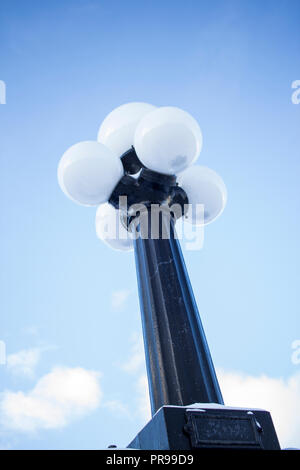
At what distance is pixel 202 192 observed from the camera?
165 inches

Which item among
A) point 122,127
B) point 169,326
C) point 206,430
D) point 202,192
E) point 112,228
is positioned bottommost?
point 206,430

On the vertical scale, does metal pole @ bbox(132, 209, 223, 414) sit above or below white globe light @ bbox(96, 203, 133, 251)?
below

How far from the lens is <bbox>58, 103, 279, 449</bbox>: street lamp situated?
226 cm

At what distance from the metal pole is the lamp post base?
26cm

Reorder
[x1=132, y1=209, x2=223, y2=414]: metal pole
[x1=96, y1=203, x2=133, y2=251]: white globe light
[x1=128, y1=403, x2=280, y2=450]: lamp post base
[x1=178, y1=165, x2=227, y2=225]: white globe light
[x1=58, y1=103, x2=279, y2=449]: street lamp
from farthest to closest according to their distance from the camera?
[x1=96, y1=203, x2=133, y2=251]: white globe light
[x1=178, y1=165, x2=227, y2=225]: white globe light
[x1=132, y1=209, x2=223, y2=414]: metal pole
[x1=58, y1=103, x2=279, y2=449]: street lamp
[x1=128, y1=403, x2=280, y2=450]: lamp post base

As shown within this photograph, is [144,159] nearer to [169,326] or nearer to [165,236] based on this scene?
[165,236]

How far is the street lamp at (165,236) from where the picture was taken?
2262 mm

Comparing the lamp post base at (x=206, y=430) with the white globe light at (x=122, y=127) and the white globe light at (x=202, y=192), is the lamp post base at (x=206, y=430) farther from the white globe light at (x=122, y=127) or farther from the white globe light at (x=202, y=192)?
the white globe light at (x=122, y=127)

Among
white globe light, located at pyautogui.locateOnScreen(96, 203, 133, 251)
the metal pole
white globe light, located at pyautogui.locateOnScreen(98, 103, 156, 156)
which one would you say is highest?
white globe light, located at pyautogui.locateOnScreen(98, 103, 156, 156)

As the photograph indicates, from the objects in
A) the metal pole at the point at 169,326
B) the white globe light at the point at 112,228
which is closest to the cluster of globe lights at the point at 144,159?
the white globe light at the point at 112,228

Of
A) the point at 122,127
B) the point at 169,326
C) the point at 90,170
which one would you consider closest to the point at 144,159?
the point at 90,170

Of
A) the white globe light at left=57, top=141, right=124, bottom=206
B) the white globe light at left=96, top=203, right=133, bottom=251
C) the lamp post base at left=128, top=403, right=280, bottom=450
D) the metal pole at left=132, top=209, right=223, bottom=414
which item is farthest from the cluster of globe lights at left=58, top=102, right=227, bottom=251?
the lamp post base at left=128, top=403, right=280, bottom=450

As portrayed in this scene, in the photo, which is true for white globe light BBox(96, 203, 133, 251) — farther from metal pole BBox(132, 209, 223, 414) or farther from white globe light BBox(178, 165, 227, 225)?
metal pole BBox(132, 209, 223, 414)

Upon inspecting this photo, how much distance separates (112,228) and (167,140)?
4.84 ft
